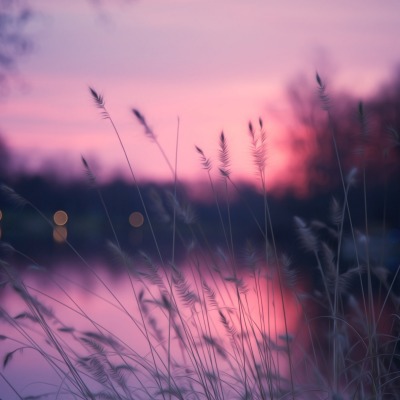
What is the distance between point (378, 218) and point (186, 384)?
43.6 ft

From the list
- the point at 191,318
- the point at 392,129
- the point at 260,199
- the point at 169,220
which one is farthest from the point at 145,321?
the point at 392,129

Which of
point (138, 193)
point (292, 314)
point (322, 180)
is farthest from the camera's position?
point (322, 180)

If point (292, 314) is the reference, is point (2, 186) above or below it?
above

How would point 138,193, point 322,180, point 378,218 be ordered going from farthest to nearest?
point 378,218
point 322,180
point 138,193

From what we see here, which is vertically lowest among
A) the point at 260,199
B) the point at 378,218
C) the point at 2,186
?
the point at 378,218

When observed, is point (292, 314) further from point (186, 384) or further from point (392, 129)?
point (392, 129)

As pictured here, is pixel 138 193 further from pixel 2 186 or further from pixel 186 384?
pixel 186 384

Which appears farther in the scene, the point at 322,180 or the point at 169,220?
the point at 322,180

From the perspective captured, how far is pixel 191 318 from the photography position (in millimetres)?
3154

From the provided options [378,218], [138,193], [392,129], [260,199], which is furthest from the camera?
[378,218]

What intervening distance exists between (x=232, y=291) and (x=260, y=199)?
46 cm

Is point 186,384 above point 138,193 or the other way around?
the other way around

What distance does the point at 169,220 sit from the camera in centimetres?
301

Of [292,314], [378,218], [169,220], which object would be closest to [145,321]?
[169,220]
